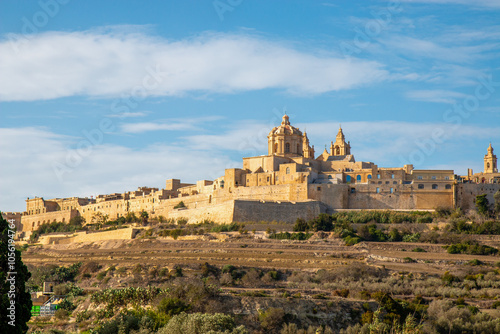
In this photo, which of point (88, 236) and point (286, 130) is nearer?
point (88, 236)

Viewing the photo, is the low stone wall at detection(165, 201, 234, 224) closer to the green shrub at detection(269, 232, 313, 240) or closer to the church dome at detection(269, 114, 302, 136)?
the green shrub at detection(269, 232, 313, 240)

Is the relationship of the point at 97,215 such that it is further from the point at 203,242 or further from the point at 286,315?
the point at 286,315

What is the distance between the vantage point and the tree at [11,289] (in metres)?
19.7

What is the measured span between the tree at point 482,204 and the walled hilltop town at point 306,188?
1.22m

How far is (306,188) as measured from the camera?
54781 mm

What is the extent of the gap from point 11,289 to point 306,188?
119 ft

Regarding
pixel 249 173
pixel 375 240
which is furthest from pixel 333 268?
pixel 249 173

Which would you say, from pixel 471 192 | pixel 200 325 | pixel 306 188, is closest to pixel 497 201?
pixel 471 192

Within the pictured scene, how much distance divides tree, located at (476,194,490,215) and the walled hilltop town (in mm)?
1217

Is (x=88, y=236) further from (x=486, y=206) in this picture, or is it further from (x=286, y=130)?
(x=486, y=206)

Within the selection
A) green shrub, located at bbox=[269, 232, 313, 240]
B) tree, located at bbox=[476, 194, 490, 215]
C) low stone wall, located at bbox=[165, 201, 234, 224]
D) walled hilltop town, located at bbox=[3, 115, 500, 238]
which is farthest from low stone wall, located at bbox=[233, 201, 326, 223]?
tree, located at bbox=[476, 194, 490, 215]

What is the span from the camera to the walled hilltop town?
53.1m

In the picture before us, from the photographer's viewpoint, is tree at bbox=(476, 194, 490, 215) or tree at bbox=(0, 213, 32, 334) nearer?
tree at bbox=(0, 213, 32, 334)

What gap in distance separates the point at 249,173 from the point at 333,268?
20.9m
